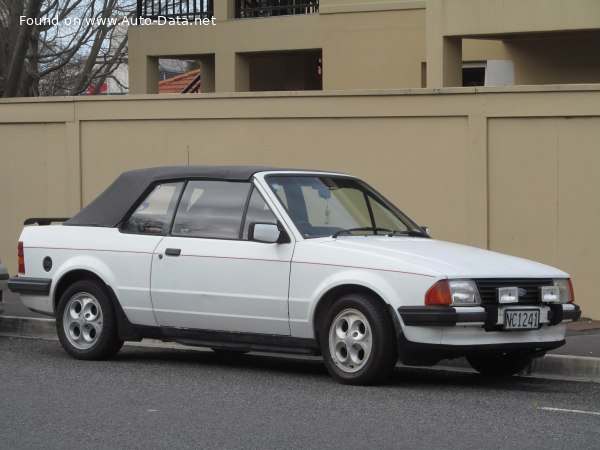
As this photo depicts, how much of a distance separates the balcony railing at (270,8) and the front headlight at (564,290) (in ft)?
43.8

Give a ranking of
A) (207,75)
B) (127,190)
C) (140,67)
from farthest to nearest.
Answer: (207,75) → (140,67) → (127,190)

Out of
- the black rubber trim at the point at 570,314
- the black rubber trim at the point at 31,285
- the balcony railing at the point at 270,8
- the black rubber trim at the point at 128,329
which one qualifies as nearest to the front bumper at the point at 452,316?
the black rubber trim at the point at 570,314

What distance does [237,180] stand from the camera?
995 cm

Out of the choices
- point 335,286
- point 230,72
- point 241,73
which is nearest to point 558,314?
point 335,286

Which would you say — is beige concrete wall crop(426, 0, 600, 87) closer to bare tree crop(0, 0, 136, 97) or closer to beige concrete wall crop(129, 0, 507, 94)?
beige concrete wall crop(129, 0, 507, 94)

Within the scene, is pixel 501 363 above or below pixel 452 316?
below

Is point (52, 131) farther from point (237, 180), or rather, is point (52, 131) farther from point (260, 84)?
point (260, 84)

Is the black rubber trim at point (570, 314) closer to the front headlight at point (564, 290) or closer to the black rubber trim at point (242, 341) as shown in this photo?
the front headlight at point (564, 290)

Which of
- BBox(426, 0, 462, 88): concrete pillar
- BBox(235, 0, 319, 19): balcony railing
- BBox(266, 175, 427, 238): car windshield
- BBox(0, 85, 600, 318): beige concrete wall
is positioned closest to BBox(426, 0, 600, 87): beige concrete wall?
BBox(426, 0, 462, 88): concrete pillar

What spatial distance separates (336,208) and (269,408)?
233 centimetres

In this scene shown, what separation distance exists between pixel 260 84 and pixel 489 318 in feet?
54.6

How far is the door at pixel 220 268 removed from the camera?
945 cm

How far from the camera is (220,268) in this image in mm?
9672

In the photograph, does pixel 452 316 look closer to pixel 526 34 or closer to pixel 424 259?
pixel 424 259
